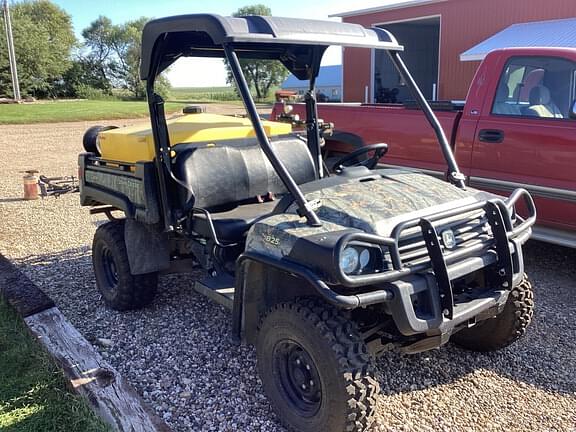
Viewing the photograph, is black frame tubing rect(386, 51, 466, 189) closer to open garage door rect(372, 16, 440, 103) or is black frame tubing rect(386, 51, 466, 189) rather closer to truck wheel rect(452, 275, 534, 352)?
truck wheel rect(452, 275, 534, 352)

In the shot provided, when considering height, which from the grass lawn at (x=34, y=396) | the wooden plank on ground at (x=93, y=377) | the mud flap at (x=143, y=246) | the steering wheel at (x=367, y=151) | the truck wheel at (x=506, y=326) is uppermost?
the steering wheel at (x=367, y=151)

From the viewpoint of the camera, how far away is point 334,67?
1442 inches

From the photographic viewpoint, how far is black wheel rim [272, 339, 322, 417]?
2691mm

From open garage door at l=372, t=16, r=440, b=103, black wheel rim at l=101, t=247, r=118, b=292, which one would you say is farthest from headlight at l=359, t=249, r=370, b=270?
open garage door at l=372, t=16, r=440, b=103

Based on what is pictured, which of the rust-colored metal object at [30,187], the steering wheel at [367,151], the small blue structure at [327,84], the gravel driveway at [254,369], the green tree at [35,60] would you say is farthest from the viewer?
Answer: the green tree at [35,60]

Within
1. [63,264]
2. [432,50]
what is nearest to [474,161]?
[63,264]

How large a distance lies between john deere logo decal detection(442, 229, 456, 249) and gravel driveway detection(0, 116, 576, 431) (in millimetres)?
907

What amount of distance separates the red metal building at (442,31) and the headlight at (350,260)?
584 inches

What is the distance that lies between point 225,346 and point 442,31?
15984 mm

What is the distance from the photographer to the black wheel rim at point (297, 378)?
2.69 metres

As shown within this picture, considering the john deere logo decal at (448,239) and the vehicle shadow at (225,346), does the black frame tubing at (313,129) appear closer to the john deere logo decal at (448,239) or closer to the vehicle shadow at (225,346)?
the vehicle shadow at (225,346)

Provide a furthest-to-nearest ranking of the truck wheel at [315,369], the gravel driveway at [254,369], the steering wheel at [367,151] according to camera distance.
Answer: the steering wheel at [367,151]
the gravel driveway at [254,369]
the truck wheel at [315,369]

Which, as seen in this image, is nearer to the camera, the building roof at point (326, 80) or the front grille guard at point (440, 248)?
the front grille guard at point (440, 248)

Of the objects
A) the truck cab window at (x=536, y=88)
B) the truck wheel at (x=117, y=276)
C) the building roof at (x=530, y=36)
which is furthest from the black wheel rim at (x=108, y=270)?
the building roof at (x=530, y=36)
